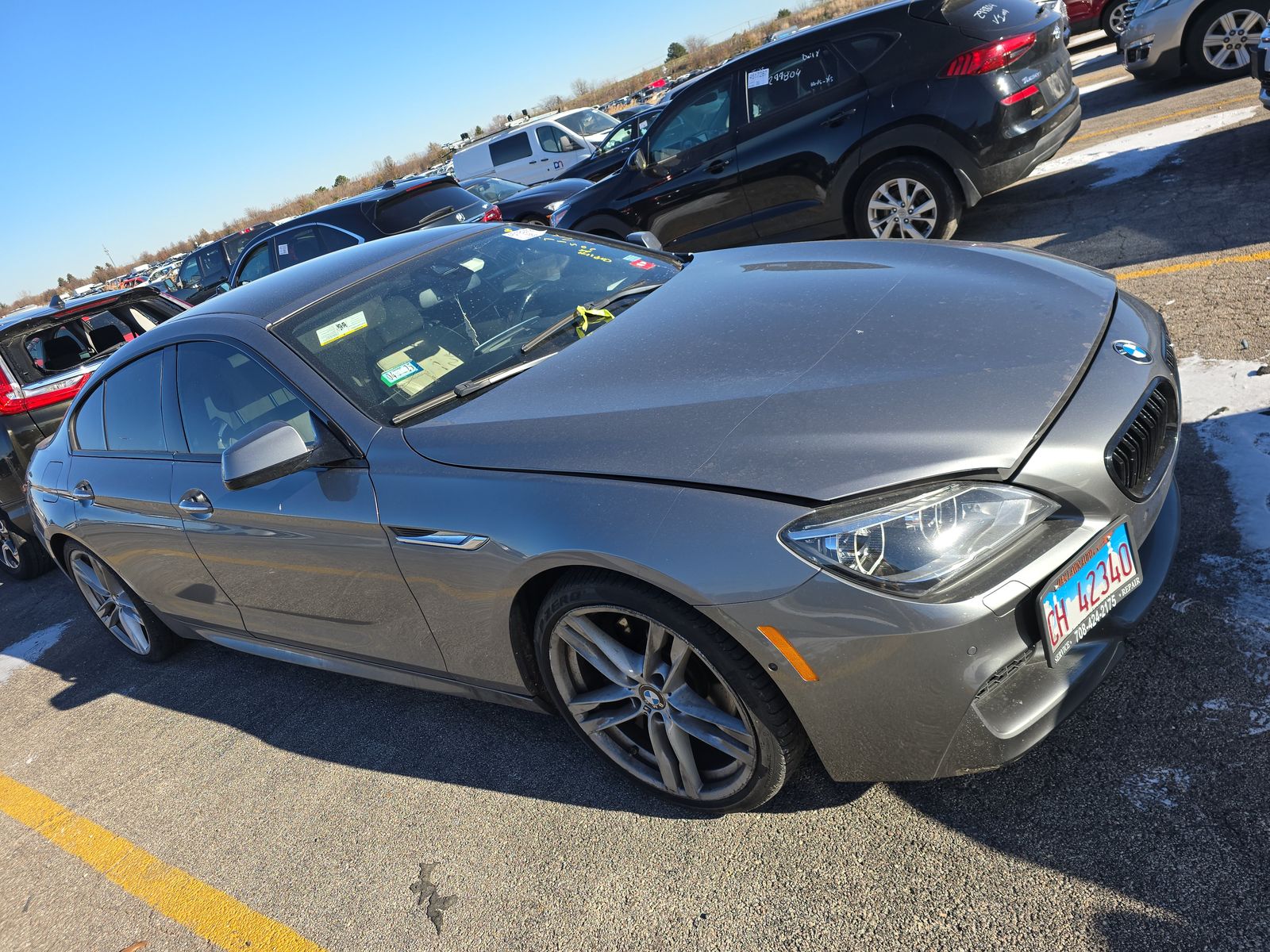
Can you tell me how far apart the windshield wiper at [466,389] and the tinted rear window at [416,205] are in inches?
263

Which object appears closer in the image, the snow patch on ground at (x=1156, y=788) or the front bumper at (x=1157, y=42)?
the snow patch on ground at (x=1156, y=788)

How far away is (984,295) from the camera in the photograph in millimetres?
2648

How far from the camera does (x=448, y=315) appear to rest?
126 inches

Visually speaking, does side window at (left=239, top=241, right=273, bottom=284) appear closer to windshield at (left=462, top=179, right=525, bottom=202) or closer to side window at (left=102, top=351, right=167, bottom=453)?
windshield at (left=462, top=179, right=525, bottom=202)

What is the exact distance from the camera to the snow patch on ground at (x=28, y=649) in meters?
5.10

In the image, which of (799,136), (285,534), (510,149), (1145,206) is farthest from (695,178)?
(510,149)

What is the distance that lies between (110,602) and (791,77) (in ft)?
18.8

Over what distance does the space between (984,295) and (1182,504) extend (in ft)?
3.84

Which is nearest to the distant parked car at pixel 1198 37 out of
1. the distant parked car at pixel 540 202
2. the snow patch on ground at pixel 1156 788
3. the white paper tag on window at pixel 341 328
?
the distant parked car at pixel 540 202

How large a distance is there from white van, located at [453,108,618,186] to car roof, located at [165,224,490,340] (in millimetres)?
14438

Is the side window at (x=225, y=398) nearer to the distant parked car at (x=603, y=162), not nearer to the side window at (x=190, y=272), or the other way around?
the distant parked car at (x=603, y=162)

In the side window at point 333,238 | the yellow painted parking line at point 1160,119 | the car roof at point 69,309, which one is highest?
the car roof at point 69,309

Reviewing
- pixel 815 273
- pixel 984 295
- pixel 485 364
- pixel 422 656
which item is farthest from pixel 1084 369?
pixel 422 656

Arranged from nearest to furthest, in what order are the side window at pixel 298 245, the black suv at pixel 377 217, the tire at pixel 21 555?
1. the tire at pixel 21 555
2. the black suv at pixel 377 217
3. the side window at pixel 298 245
